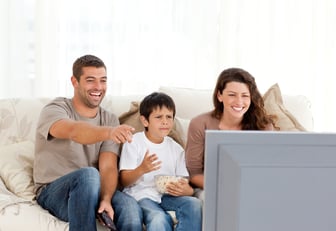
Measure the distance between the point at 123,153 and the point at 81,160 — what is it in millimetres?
178

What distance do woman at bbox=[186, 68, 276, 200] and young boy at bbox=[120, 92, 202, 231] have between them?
2.5 inches

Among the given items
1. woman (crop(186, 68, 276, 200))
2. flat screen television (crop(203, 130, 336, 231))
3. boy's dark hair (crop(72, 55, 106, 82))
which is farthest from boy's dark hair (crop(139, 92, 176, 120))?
flat screen television (crop(203, 130, 336, 231))

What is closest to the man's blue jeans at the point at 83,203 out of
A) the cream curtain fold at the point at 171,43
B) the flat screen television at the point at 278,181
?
the cream curtain fold at the point at 171,43

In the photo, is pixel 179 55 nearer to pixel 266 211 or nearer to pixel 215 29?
pixel 215 29

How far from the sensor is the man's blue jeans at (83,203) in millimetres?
2127

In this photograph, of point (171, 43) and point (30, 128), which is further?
point (171, 43)

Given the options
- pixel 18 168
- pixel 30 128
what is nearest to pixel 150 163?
pixel 18 168

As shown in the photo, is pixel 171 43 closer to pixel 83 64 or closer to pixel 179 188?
pixel 83 64

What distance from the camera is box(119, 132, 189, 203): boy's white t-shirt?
238cm

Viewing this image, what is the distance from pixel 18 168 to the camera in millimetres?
2533

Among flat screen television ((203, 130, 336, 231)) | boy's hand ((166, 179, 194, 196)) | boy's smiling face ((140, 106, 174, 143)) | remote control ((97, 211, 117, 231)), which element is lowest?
remote control ((97, 211, 117, 231))

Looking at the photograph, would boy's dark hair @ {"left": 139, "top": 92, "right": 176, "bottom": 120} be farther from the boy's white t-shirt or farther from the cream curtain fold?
the cream curtain fold

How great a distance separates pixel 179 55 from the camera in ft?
11.7

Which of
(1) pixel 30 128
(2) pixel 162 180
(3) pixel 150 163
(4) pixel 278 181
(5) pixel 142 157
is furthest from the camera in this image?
(1) pixel 30 128
